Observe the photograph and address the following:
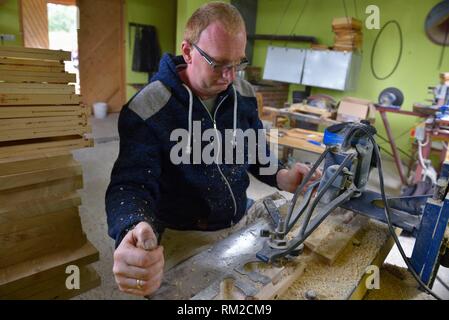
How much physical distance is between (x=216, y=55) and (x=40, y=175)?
3.84 ft

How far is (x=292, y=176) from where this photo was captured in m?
1.50

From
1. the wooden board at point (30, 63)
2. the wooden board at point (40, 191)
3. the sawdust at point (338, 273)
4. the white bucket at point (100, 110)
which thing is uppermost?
the wooden board at point (30, 63)

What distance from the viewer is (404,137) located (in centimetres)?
543

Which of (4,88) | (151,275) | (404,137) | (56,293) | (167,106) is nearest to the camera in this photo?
(151,275)

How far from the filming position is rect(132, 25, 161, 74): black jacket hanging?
6.87 metres

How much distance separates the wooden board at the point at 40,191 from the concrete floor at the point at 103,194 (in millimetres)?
759

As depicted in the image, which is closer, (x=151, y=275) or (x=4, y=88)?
(x=151, y=275)

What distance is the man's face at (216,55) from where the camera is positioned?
1197 mm

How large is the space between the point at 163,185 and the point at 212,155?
24cm

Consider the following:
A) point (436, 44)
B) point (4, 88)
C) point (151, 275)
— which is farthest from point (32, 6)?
point (151, 275)

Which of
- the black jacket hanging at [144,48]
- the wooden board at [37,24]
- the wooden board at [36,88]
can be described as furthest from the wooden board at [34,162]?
the wooden board at [37,24]

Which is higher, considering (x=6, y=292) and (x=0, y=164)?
(x=0, y=164)

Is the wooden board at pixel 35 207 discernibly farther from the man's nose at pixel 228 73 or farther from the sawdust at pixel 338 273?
the sawdust at pixel 338 273

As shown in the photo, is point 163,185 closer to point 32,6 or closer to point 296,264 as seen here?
point 296,264
